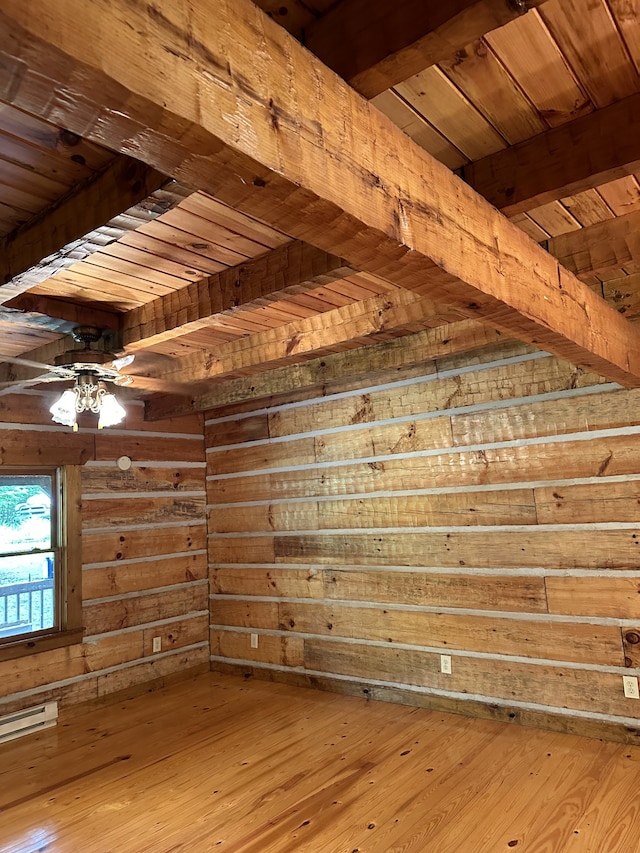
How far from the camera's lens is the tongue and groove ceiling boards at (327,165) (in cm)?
87

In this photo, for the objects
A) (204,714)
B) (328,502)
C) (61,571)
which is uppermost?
(328,502)

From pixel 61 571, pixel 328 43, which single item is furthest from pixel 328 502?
pixel 328 43

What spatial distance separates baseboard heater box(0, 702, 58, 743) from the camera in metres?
4.21

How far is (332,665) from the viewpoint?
487 cm

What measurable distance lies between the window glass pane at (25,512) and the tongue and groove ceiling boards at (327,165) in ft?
6.21

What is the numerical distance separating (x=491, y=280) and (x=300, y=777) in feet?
10.1

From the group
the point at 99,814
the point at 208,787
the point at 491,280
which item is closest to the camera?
the point at 491,280

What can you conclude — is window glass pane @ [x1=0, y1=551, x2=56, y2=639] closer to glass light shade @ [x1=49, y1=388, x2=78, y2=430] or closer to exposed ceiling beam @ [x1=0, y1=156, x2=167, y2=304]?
glass light shade @ [x1=49, y1=388, x2=78, y2=430]

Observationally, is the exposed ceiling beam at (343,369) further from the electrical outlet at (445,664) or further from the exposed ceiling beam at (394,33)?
the exposed ceiling beam at (394,33)

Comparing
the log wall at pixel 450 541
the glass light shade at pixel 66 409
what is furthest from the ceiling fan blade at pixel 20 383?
A: the log wall at pixel 450 541

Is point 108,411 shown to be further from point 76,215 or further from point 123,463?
point 123,463

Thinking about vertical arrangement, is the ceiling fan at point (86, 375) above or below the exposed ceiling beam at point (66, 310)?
below

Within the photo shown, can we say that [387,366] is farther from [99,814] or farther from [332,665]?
[99,814]

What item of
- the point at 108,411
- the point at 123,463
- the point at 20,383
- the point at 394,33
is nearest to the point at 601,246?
the point at 394,33
